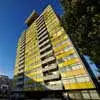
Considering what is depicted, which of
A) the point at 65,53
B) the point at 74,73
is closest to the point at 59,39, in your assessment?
the point at 65,53

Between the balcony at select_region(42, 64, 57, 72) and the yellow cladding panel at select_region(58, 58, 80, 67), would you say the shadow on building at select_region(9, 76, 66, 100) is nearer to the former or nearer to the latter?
the balcony at select_region(42, 64, 57, 72)

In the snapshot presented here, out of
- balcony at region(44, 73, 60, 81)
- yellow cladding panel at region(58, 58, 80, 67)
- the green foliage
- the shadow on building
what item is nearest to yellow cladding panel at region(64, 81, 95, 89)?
the shadow on building

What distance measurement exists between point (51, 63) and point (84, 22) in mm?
31143

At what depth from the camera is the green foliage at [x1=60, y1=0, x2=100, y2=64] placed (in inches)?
610

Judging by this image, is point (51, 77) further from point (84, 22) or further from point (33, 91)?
point (84, 22)

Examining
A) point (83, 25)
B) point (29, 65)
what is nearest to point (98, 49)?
point (83, 25)

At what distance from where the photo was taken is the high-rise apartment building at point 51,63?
3478 cm

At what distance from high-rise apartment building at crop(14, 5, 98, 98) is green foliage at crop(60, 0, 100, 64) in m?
15.8

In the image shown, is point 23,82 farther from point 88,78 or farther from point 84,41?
point 84,41

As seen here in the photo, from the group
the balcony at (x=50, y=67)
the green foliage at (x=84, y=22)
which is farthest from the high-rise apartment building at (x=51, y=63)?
the green foliage at (x=84, y=22)

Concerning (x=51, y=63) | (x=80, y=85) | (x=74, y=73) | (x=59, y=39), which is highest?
(x=59, y=39)

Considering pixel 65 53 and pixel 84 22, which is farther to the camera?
pixel 65 53

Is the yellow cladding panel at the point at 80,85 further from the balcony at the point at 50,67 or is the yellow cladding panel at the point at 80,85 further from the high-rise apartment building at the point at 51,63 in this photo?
the balcony at the point at 50,67

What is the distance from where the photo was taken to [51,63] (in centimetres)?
4669
